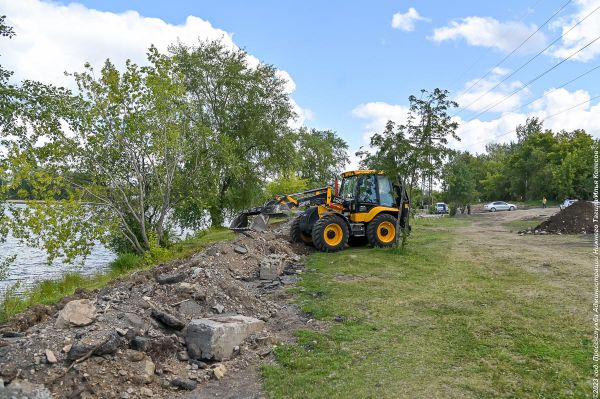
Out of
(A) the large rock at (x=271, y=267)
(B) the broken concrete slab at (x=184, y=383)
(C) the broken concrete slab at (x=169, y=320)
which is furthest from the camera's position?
(A) the large rock at (x=271, y=267)

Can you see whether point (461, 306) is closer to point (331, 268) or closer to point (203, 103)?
point (331, 268)

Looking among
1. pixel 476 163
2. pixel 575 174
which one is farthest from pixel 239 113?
pixel 476 163

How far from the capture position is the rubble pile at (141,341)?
4531 millimetres

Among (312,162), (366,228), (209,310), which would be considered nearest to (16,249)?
(366,228)

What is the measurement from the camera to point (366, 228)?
14281 millimetres

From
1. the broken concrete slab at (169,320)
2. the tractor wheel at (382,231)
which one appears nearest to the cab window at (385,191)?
the tractor wheel at (382,231)

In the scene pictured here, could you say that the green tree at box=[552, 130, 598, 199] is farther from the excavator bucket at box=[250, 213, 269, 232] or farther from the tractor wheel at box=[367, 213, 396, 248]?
the excavator bucket at box=[250, 213, 269, 232]

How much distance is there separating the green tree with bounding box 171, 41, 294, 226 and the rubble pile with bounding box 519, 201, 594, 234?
13.9 m

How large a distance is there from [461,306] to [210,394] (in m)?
4.37

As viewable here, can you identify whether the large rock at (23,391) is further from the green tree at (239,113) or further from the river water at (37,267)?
the green tree at (239,113)

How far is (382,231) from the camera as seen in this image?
562 inches

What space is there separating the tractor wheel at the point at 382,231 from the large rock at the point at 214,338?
8736mm

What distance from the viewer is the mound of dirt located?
1830cm

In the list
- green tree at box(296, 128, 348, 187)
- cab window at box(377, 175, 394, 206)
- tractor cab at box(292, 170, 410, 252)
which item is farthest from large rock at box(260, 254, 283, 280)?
green tree at box(296, 128, 348, 187)
